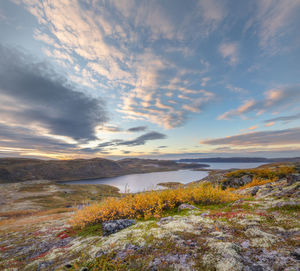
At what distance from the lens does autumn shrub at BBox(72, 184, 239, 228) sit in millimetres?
8875

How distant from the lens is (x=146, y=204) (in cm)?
908

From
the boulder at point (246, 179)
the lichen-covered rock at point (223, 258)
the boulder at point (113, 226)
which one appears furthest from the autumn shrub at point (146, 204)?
the boulder at point (246, 179)

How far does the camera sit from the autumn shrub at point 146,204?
8875 mm

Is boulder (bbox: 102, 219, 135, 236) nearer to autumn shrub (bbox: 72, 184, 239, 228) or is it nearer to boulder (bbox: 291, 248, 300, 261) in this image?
autumn shrub (bbox: 72, 184, 239, 228)

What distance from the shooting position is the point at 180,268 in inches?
138

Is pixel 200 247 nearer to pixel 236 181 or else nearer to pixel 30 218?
pixel 236 181

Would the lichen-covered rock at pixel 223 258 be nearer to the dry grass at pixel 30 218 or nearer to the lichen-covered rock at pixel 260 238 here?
the lichen-covered rock at pixel 260 238

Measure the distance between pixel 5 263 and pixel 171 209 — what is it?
8697mm

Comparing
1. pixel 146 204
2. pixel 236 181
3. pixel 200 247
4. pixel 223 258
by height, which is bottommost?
pixel 236 181

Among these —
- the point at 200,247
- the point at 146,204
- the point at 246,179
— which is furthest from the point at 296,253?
the point at 246,179

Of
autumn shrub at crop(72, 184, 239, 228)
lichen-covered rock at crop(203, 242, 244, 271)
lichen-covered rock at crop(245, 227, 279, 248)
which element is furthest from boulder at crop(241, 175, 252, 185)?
lichen-covered rock at crop(203, 242, 244, 271)

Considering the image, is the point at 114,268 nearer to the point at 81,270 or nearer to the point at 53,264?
the point at 81,270

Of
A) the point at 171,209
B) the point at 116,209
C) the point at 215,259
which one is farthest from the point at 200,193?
the point at 215,259

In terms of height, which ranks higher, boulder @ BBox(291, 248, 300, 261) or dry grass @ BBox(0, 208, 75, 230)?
boulder @ BBox(291, 248, 300, 261)
